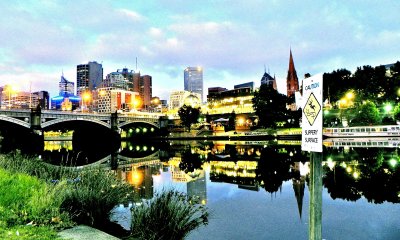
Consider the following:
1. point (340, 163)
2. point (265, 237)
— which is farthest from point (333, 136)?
point (265, 237)

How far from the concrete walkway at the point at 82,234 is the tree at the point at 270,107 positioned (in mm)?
79727

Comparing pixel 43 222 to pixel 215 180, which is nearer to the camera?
pixel 43 222

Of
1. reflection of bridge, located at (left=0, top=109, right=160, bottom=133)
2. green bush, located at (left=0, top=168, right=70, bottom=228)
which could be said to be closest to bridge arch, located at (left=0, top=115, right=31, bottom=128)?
reflection of bridge, located at (left=0, top=109, right=160, bottom=133)

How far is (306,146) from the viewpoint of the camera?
16.5ft

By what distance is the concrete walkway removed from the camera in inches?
280

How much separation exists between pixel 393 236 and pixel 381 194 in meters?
5.54

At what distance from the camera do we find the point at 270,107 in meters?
85.7

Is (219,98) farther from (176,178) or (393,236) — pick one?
(393,236)

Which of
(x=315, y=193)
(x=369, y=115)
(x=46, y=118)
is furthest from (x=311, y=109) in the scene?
(x=369, y=115)

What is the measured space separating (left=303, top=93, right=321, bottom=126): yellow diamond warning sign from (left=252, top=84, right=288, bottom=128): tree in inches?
3193

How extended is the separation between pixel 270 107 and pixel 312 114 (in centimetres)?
8271

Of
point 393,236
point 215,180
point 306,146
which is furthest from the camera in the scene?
point 215,180

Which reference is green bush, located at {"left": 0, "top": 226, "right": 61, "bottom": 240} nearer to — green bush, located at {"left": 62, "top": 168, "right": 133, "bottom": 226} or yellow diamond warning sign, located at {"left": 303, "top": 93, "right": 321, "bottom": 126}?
green bush, located at {"left": 62, "top": 168, "right": 133, "bottom": 226}

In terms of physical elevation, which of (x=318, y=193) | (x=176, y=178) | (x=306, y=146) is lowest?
(x=176, y=178)
